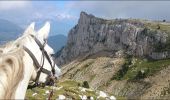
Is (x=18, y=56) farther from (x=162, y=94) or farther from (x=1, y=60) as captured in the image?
(x=162, y=94)

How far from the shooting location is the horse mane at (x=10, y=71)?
7996 mm

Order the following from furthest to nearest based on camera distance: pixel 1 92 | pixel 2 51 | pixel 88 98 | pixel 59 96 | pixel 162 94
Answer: pixel 162 94, pixel 88 98, pixel 59 96, pixel 2 51, pixel 1 92

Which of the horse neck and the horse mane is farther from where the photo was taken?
the horse neck

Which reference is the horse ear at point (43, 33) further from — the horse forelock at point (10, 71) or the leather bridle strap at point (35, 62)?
the horse forelock at point (10, 71)

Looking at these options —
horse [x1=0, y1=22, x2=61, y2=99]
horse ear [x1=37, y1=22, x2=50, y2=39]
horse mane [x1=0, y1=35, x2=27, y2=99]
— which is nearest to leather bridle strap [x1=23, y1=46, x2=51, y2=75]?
horse [x1=0, y1=22, x2=61, y2=99]

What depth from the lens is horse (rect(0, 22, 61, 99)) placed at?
803cm

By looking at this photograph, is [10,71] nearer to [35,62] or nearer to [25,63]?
[25,63]

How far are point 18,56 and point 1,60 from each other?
1.12 ft

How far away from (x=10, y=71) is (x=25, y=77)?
1.25ft

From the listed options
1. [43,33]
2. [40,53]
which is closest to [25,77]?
[40,53]

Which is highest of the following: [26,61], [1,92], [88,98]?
[26,61]

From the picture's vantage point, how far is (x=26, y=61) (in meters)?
8.38

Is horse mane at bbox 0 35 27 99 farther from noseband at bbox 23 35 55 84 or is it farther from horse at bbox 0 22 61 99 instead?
noseband at bbox 23 35 55 84

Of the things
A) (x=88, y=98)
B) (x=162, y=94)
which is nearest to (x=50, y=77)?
(x=88, y=98)
